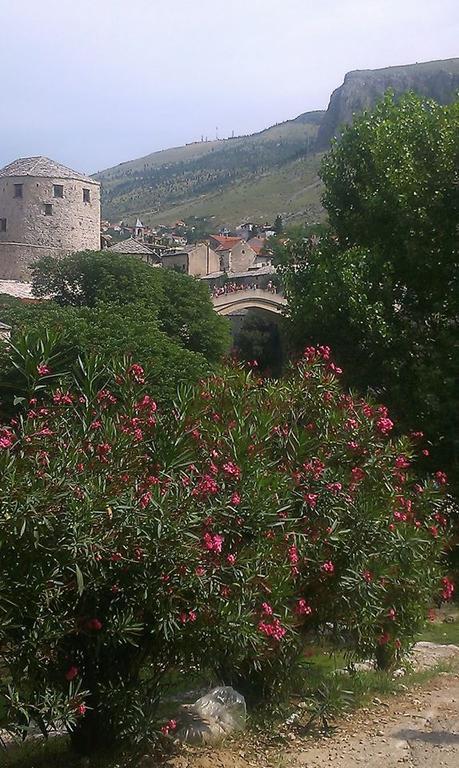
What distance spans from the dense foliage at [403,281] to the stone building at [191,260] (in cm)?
5876

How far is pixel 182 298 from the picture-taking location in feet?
131

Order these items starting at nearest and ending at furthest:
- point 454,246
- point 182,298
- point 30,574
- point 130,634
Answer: point 30,574 → point 130,634 → point 454,246 → point 182,298

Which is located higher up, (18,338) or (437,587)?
(18,338)

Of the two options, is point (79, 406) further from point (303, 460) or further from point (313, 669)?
point (313, 669)

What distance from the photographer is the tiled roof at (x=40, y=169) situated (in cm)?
5616

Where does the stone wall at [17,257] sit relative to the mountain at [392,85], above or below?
below

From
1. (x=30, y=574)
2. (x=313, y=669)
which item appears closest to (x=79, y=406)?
(x=30, y=574)

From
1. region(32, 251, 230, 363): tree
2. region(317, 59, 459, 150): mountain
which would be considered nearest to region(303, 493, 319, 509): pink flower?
region(32, 251, 230, 363): tree

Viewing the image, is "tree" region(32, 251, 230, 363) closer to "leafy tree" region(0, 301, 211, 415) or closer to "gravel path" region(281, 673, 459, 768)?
"leafy tree" region(0, 301, 211, 415)

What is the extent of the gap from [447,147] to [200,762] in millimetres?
12138

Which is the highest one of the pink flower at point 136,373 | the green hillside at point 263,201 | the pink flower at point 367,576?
the green hillside at point 263,201

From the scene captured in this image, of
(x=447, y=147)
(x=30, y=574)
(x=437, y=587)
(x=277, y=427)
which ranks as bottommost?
(x=437, y=587)

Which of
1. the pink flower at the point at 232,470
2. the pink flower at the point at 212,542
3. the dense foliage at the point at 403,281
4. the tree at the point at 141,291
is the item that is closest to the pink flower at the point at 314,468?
the pink flower at the point at 232,470

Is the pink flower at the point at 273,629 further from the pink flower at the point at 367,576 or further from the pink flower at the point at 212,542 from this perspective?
the pink flower at the point at 367,576
